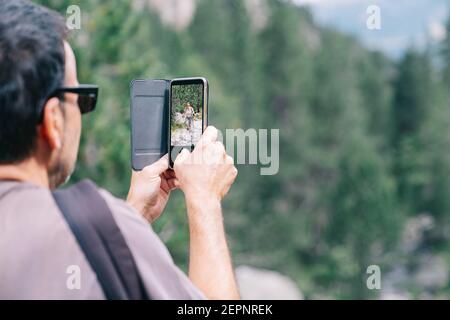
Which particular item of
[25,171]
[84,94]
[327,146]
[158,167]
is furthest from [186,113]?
[327,146]

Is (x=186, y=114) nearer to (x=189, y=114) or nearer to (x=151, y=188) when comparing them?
(x=189, y=114)

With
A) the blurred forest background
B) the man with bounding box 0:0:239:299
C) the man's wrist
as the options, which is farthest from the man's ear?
the blurred forest background

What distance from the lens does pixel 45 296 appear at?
1.40m

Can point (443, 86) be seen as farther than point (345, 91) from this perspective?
Yes

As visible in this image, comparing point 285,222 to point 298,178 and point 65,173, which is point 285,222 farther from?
point 65,173

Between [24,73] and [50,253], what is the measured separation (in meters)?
0.29

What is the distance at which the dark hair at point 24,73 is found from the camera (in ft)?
4.67

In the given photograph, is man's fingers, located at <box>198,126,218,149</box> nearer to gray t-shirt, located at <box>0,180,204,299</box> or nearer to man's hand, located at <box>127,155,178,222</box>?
man's hand, located at <box>127,155,178,222</box>

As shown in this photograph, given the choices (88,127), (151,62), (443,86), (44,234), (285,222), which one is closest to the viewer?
(44,234)

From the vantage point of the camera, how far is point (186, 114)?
1.95 metres

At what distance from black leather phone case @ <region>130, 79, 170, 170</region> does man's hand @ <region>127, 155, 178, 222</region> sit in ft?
0.08

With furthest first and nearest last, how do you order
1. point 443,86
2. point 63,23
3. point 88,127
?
point 443,86, point 88,127, point 63,23

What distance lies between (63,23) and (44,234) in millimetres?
366
